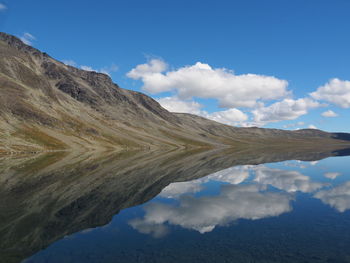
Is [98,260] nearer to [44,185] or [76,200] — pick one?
[76,200]

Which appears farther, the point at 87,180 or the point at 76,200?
the point at 87,180

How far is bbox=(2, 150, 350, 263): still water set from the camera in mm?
20406

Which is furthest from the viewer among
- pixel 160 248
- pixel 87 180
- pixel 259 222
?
pixel 87 180

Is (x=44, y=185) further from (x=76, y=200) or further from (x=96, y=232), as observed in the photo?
(x=96, y=232)

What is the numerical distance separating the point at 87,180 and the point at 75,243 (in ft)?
95.5

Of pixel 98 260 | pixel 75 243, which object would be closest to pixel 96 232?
pixel 75 243

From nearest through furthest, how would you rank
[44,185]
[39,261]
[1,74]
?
[39,261] → [44,185] → [1,74]

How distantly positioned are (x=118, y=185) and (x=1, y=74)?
199571 mm

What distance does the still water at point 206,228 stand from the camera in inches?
803

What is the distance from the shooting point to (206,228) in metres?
27.0

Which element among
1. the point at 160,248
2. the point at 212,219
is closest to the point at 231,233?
the point at 212,219

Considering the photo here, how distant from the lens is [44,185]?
145 ft

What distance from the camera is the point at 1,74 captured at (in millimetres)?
197875

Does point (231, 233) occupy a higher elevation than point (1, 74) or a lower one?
lower
